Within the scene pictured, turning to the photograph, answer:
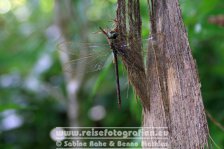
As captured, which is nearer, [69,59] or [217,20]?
[217,20]

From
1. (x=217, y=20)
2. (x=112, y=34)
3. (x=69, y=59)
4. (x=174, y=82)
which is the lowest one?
(x=174, y=82)

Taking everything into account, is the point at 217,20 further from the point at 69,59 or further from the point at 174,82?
the point at 69,59

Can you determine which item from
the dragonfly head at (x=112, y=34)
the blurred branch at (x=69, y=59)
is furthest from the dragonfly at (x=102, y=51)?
the blurred branch at (x=69, y=59)

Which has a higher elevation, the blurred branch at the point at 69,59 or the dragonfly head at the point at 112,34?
the blurred branch at the point at 69,59

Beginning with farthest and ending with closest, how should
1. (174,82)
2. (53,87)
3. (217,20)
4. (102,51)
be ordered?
(53,87) < (217,20) < (102,51) < (174,82)

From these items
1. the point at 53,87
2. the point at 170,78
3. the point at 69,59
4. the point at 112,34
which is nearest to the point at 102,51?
the point at 112,34

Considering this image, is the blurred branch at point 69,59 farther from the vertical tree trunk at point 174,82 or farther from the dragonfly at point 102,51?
the vertical tree trunk at point 174,82

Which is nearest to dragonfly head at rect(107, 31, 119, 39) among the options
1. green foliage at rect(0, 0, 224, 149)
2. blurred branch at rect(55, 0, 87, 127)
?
blurred branch at rect(55, 0, 87, 127)

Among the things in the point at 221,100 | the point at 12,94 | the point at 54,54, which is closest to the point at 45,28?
the point at 54,54

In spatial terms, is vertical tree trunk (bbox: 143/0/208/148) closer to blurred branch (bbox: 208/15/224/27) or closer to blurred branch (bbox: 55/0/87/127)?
blurred branch (bbox: 208/15/224/27)
